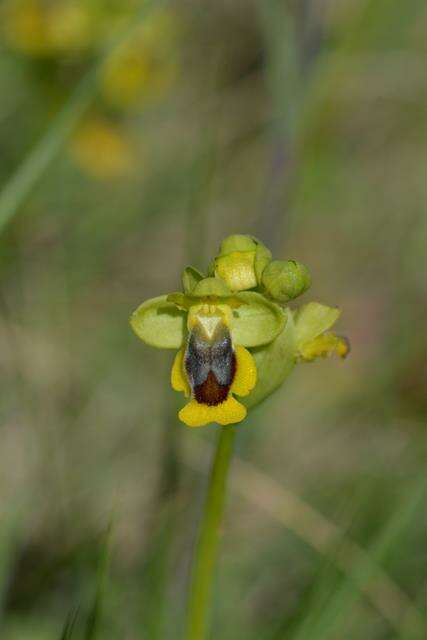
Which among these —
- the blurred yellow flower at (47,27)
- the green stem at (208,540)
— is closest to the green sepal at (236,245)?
the green stem at (208,540)

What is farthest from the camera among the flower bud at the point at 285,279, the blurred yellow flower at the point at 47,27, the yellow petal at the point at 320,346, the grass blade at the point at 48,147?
the blurred yellow flower at the point at 47,27

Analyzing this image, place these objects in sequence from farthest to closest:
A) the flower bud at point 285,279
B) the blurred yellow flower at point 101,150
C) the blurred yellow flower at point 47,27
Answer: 1. the blurred yellow flower at point 101,150
2. the blurred yellow flower at point 47,27
3. the flower bud at point 285,279

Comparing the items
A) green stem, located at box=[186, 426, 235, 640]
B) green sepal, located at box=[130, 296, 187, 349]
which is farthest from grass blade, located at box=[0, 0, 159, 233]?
green stem, located at box=[186, 426, 235, 640]

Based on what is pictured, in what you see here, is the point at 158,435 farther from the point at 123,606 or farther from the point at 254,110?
the point at 254,110

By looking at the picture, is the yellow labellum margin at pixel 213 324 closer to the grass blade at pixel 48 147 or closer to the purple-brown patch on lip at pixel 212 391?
the purple-brown patch on lip at pixel 212 391

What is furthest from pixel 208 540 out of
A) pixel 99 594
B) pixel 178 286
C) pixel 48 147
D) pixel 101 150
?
pixel 101 150

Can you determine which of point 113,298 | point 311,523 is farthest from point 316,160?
point 311,523

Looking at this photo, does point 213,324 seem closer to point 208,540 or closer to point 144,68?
point 208,540
